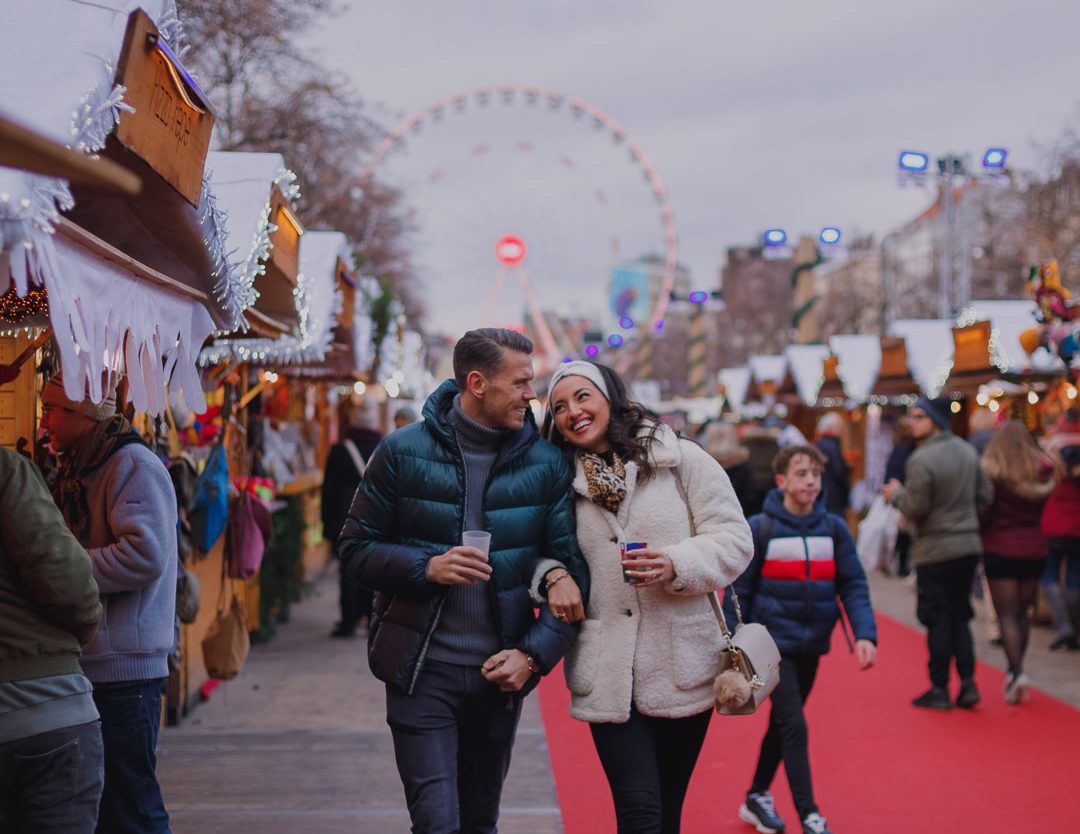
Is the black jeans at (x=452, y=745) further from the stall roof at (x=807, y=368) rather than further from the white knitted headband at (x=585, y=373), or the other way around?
the stall roof at (x=807, y=368)

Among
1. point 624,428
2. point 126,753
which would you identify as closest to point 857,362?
point 624,428

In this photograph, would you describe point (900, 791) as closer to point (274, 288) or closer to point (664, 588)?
point (664, 588)

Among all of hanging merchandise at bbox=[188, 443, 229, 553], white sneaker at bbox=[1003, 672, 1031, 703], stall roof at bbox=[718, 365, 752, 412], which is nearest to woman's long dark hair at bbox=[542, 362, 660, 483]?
hanging merchandise at bbox=[188, 443, 229, 553]

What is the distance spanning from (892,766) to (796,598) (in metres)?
1.73

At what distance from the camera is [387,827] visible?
5.64 meters

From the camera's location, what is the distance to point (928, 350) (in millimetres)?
16250

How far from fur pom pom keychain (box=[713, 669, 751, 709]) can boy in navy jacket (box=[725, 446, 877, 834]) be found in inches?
65.7

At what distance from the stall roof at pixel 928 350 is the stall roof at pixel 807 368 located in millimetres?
3700

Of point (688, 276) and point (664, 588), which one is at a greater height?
point (688, 276)

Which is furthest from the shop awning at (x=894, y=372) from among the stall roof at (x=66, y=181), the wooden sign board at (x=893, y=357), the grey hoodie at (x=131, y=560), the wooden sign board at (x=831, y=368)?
the stall roof at (x=66, y=181)

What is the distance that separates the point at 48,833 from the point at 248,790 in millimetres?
3054

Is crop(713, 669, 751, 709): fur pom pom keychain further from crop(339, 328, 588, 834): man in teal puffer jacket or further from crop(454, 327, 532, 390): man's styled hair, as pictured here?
crop(454, 327, 532, 390): man's styled hair

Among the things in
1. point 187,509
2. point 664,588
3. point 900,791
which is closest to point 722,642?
point 664,588

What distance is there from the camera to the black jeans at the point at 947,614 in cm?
829
